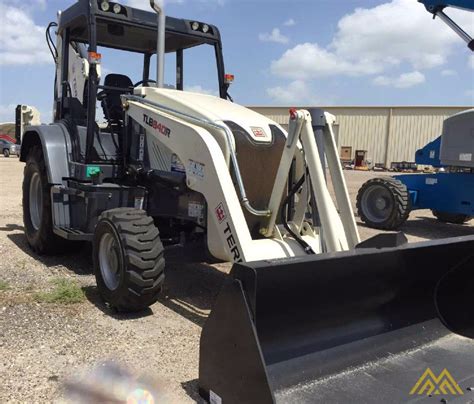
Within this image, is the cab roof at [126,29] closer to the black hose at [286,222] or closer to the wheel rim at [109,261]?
the wheel rim at [109,261]

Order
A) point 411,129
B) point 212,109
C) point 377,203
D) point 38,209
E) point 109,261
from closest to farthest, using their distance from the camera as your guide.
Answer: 1. point 109,261
2. point 212,109
3. point 38,209
4. point 377,203
5. point 411,129

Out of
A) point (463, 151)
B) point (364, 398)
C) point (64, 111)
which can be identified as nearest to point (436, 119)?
point (463, 151)

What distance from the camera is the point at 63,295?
14.8 ft

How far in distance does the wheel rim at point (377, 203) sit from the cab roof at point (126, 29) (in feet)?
17.0

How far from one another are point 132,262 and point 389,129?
33680 mm

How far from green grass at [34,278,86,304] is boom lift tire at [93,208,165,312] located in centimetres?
28

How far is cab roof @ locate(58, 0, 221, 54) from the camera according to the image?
17.0 ft

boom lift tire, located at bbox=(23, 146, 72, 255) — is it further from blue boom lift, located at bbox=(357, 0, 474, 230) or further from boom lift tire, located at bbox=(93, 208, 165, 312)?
blue boom lift, located at bbox=(357, 0, 474, 230)

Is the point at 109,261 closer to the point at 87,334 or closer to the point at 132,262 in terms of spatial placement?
the point at 132,262

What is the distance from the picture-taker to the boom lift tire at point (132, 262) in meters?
3.99

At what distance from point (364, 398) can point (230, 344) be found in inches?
31.5

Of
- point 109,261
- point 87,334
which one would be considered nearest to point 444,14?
point 109,261

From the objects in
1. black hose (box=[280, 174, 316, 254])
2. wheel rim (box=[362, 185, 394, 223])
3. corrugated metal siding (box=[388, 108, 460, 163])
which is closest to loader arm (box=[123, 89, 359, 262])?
black hose (box=[280, 174, 316, 254])

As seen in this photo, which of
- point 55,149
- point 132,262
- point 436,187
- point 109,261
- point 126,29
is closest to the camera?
point 132,262
